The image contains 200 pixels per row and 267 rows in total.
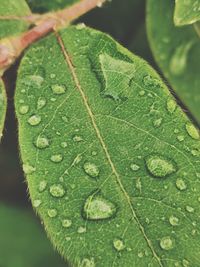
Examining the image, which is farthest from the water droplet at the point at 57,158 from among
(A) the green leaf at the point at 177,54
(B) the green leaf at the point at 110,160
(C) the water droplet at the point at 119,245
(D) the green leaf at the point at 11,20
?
(A) the green leaf at the point at 177,54

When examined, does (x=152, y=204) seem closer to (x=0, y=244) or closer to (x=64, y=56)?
(x=64, y=56)

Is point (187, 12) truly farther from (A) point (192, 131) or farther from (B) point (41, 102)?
(B) point (41, 102)

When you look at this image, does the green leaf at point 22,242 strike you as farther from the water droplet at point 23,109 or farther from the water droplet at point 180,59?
the water droplet at point 23,109

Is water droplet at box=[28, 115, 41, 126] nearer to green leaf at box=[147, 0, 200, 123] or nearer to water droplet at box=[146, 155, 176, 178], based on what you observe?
water droplet at box=[146, 155, 176, 178]

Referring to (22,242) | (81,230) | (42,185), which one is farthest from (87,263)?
(22,242)

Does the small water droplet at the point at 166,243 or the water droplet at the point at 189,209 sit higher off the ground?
the water droplet at the point at 189,209

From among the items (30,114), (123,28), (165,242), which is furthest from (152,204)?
(123,28)

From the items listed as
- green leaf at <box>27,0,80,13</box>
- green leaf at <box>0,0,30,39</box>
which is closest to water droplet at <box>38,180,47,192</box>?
green leaf at <box>0,0,30,39</box>
